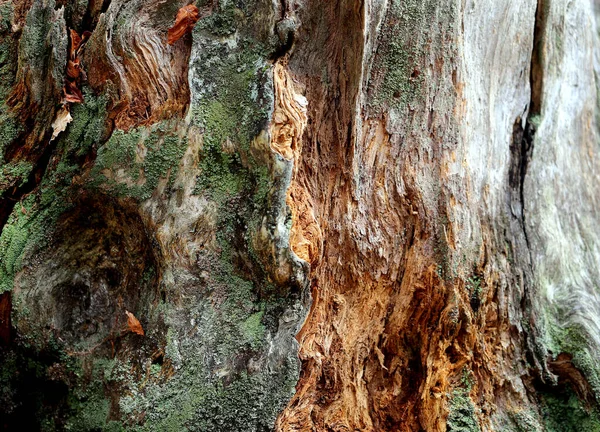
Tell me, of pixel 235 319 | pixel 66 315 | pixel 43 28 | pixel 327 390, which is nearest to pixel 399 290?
pixel 327 390

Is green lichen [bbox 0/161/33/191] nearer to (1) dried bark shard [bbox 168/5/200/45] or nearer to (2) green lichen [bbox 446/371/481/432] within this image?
(1) dried bark shard [bbox 168/5/200/45]

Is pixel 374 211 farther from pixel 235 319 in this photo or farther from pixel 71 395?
pixel 71 395

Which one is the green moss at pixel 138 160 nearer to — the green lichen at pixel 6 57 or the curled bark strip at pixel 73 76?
the curled bark strip at pixel 73 76

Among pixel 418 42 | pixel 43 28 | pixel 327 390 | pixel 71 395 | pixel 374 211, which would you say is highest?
pixel 418 42

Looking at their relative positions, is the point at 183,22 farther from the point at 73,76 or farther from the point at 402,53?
the point at 402,53

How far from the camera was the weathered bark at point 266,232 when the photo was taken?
215 centimetres

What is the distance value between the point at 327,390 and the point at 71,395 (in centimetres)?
103

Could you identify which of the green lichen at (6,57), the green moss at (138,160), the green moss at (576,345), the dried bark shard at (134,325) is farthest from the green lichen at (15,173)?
the green moss at (576,345)

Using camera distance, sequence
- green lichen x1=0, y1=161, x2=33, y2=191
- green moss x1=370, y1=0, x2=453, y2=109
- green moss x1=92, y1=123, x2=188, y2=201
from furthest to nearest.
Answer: green moss x1=370, y1=0, x2=453, y2=109 → green lichen x1=0, y1=161, x2=33, y2=191 → green moss x1=92, y1=123, x2=188, y2=201

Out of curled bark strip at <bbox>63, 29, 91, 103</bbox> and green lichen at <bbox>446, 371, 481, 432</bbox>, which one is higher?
curled bark strip at <bbox>63, 29, 91, 103</bbox>

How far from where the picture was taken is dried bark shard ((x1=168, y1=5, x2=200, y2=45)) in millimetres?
2416

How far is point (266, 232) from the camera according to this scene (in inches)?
82.3

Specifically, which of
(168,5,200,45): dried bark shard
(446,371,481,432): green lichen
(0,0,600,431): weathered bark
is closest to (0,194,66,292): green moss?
(0,0,600,431): weathered bark

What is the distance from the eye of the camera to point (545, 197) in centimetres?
299
